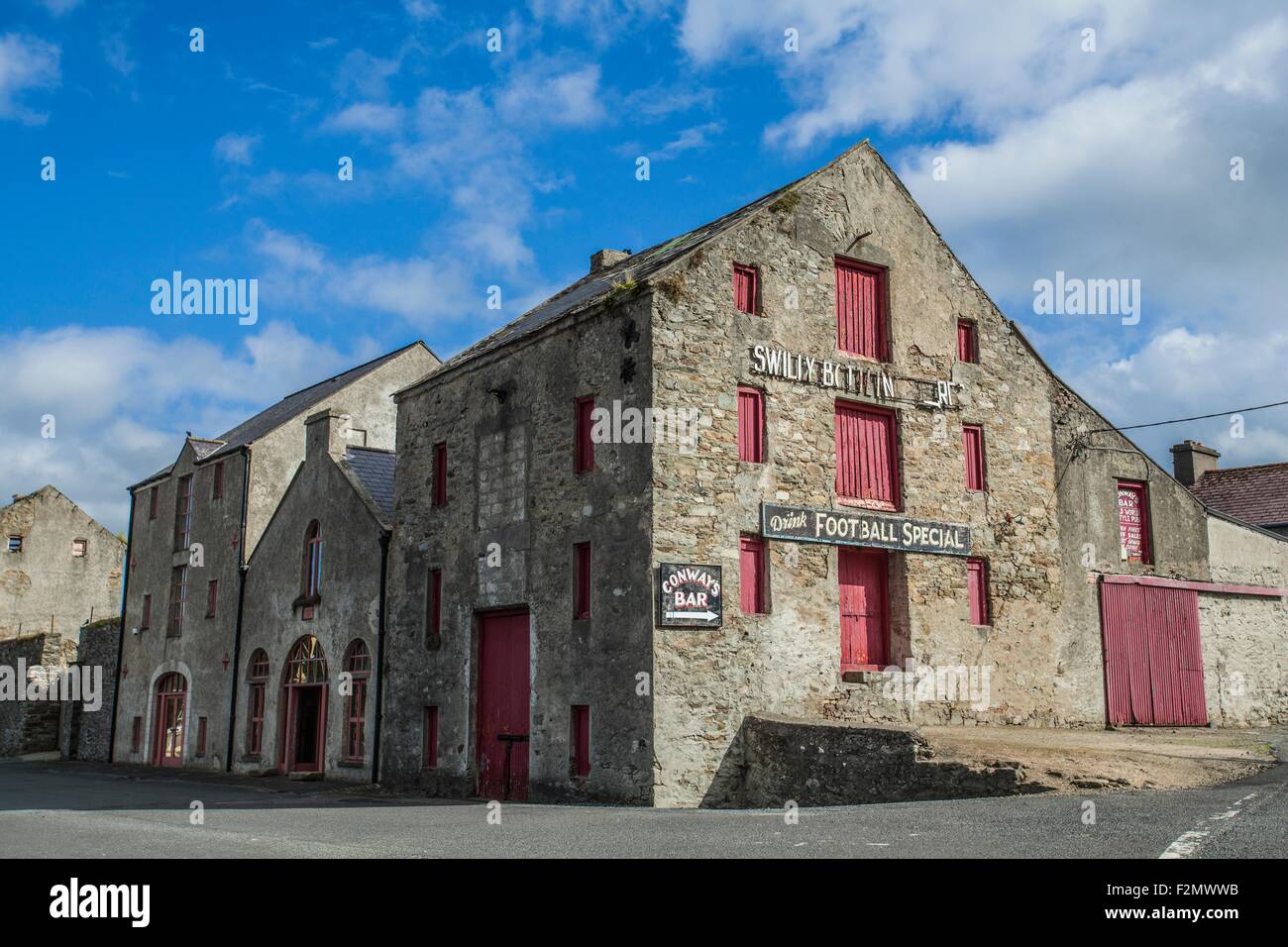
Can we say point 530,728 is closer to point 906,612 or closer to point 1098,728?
point 906,612

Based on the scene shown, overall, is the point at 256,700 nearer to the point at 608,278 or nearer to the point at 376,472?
the point at 376,472

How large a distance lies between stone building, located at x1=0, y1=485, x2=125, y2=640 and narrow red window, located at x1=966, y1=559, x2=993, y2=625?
1432 inches

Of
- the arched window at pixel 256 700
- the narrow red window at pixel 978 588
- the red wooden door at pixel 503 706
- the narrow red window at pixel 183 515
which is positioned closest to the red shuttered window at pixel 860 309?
the narrow red window at pixel 978 588

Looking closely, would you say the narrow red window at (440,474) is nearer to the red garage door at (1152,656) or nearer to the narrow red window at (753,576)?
the narrow red window at (753,576)

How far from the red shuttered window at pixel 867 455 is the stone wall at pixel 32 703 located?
29.5 metres

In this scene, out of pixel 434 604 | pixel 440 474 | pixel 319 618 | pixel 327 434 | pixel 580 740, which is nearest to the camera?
pixel 580 740

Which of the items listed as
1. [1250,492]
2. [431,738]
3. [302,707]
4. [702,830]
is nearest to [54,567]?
[302,707]

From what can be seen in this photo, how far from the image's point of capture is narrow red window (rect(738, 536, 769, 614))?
16125 millimetres

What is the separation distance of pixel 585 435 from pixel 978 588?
23.2 feet

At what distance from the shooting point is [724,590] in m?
15.8

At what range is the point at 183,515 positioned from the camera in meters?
31.9
